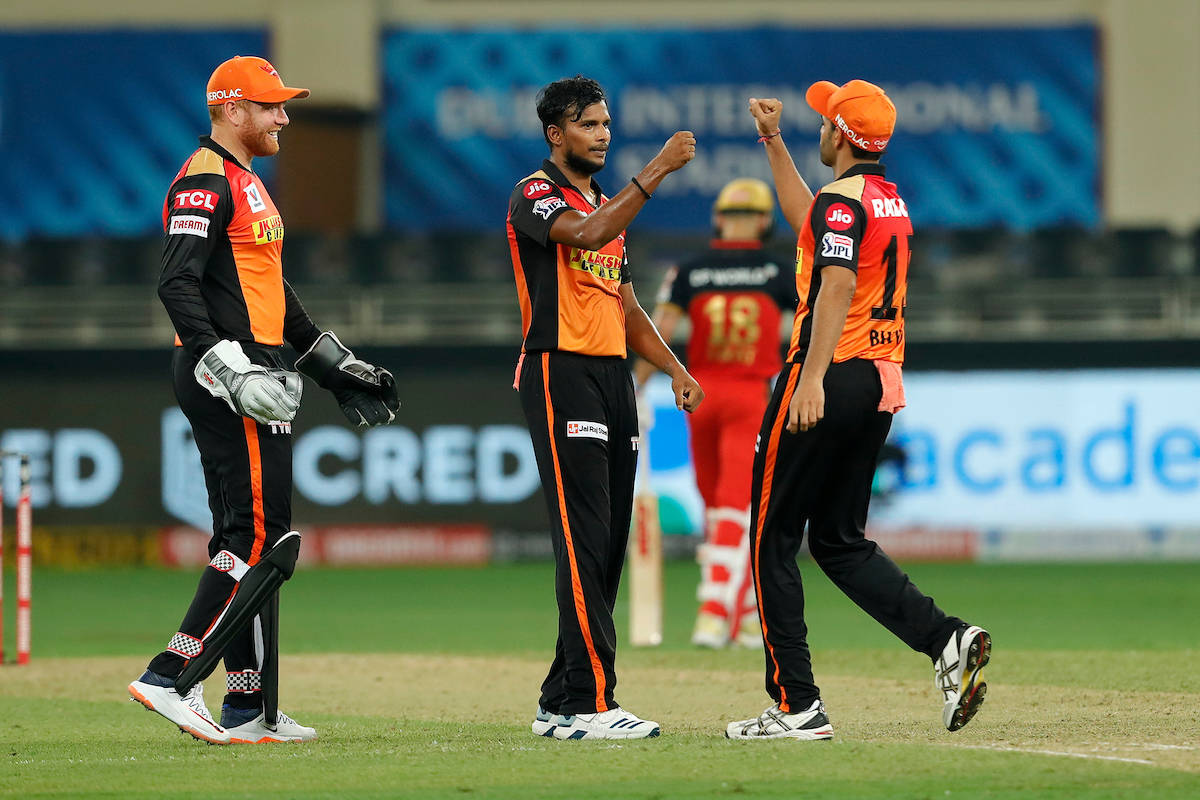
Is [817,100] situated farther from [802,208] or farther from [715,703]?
[715,703]

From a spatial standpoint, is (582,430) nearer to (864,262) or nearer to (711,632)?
(864,262)

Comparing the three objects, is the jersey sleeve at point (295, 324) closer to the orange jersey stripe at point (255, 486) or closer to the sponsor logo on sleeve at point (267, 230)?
the sponsor logo on sleeve at point (267, 230)

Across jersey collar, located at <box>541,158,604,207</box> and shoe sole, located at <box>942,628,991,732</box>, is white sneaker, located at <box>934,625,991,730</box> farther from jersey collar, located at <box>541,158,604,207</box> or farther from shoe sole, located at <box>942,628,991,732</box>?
jersey collar, located at <box>541,158,604,207</box>

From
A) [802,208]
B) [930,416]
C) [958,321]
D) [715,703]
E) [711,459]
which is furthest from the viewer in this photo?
[958,321]

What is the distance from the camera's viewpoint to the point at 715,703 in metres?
7.29

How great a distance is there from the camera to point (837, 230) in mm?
5797

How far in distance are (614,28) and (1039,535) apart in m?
11.5

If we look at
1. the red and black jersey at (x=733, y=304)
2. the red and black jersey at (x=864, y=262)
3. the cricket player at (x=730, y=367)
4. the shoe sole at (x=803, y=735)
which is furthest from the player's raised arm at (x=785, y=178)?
the red and black jersey at (x=733, y=304)

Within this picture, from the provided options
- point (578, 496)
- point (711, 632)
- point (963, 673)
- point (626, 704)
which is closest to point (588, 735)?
point (578, 496)

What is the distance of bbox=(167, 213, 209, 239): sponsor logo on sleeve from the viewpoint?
5.93 metres

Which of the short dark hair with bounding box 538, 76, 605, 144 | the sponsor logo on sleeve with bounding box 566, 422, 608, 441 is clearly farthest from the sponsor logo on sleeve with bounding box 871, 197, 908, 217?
the sponsor logo on sleeve with bounding box 566, 422, 608, 441

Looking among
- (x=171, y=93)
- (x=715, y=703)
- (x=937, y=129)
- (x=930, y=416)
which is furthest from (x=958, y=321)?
(x=171, y=93)

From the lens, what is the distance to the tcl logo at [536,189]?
19.7ft

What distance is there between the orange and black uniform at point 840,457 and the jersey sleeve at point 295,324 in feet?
6.06
